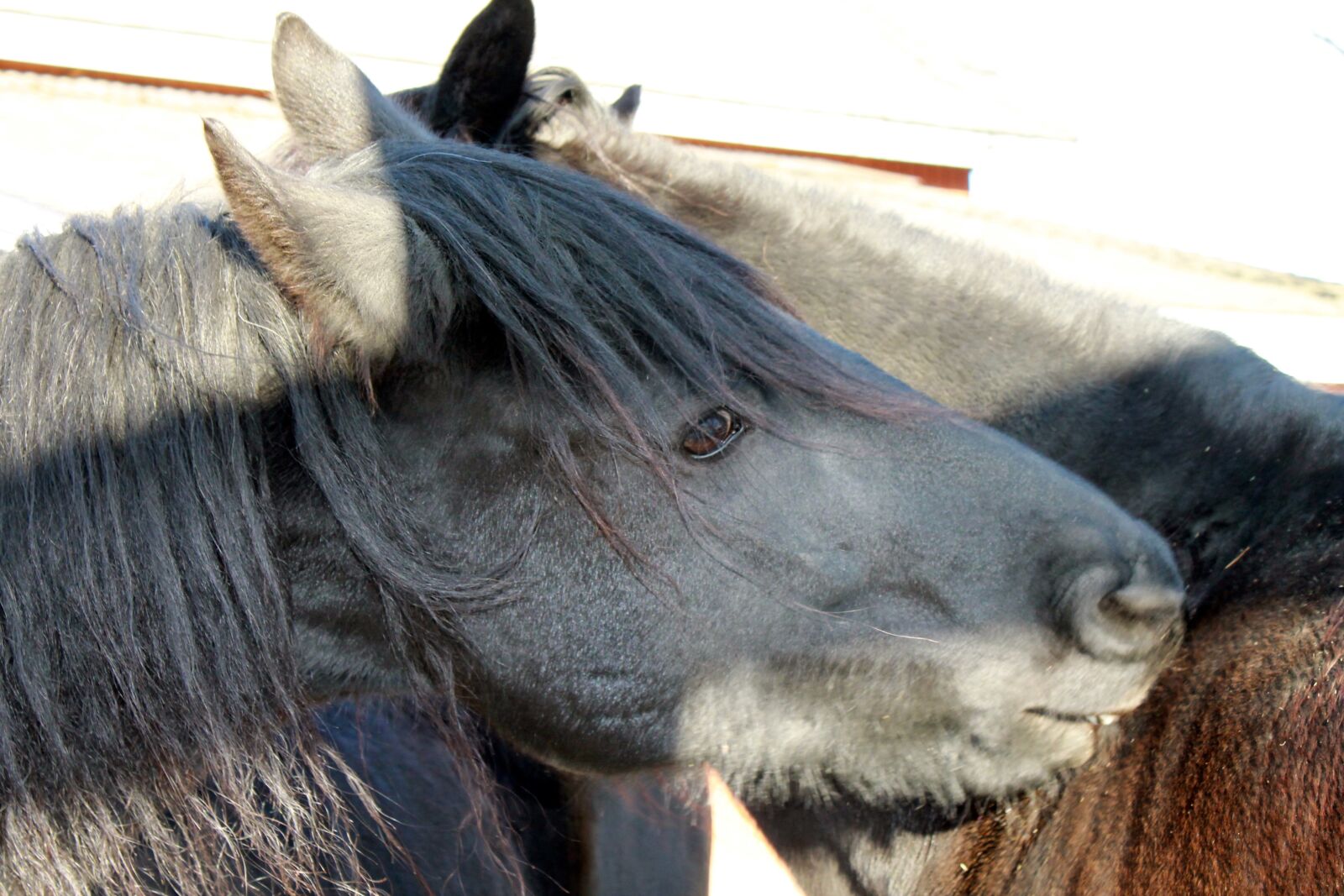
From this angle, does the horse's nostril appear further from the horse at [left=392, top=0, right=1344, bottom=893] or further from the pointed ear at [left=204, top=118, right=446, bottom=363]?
the pointed ear at [left=204, top=118, right=446, bottom=363]

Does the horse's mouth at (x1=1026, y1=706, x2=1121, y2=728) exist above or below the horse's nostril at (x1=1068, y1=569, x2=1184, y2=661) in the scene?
below

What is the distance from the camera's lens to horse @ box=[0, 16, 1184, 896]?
1.14 m

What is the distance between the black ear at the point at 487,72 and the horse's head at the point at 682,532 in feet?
2.38

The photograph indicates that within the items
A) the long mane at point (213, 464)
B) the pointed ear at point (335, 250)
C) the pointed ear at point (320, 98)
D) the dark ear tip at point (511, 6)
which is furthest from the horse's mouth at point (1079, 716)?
the dark ear tip at point (511, 6)

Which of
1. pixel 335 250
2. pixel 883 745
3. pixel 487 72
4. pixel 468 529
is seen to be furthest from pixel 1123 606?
pixel 487 72

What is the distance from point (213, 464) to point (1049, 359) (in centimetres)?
139

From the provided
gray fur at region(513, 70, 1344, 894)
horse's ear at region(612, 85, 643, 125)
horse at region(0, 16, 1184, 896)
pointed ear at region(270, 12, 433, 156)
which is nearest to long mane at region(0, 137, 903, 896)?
horse at region(0, 16, 1184, 896)

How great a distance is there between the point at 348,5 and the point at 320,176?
12.4ft

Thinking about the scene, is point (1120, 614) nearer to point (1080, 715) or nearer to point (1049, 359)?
point (1080, 715)

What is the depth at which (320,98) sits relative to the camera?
1526 mm

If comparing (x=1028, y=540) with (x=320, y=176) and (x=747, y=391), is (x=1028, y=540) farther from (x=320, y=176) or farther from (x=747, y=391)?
(x=320, y=176)

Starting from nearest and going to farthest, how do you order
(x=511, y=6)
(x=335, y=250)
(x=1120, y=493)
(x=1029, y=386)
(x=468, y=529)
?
(x=335, y=250) < (x=468, y=529) < (x=1120, y=493) < (x=1029, y=386) < (x=511, y=6)

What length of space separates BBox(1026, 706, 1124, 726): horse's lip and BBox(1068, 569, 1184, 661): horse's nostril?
100 millimetres

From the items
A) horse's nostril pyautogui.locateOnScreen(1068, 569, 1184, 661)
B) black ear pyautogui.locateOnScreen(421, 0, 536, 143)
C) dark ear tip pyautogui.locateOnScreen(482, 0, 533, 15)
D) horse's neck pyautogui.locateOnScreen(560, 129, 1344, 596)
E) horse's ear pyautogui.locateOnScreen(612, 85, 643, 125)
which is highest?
dark ear tip pyautogui.locateOnScreen(482, 0, 533, 15)
